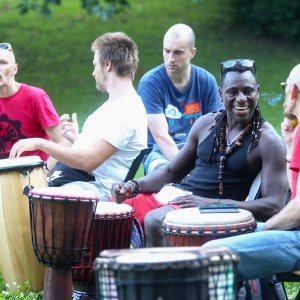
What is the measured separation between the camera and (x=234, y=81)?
529cm

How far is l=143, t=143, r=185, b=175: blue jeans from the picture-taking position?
7113 millimetres

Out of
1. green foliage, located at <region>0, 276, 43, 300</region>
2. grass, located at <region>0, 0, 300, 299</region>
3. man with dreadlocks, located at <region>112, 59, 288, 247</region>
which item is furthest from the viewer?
grass, located at <region>0, 0, 300, 299</region>

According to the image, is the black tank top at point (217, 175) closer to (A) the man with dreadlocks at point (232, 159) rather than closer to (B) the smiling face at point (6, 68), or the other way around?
(A) the man with dreadlocks at point (232, 159)

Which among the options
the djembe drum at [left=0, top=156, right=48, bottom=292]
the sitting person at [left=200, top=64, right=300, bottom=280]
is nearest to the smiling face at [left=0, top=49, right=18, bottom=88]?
the djembe drum at [left=0, top=156, right=48, bottom=292]

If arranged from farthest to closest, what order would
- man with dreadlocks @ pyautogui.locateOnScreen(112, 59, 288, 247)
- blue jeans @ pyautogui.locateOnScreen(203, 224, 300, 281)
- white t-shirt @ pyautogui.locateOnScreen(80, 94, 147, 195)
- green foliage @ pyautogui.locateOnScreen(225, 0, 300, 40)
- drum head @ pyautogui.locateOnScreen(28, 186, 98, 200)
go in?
green foliage @ pyautogui.locateOnScreen(225, 0, 300, 40)
white t-shirt @ pyautogui.locateOnScreen(80, 94, 147, 195)
drum head @ pyautogui.locateOnScreen(28, 186, 98, 200)
man with dreadlocks @ pyautogui.locateOnScreen(112, 59, 288, 247)
blue jeans @ pyautogui.locateOnScreen(203, 224, 300, 281)

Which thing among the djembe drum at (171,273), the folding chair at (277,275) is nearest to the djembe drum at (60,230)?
the folding chair at (277,275)

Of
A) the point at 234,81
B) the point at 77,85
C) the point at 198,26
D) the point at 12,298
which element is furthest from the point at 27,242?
the point at 198,26

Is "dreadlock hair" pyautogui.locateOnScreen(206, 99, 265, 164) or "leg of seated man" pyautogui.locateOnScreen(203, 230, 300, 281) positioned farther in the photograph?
"dreadlock hair" pyautogui.locateOnScreen(206, 99, 265, 164)

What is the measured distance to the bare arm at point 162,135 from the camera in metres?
7.11

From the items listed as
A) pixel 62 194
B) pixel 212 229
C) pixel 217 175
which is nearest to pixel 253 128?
pixel 217 175

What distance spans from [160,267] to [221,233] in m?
1.09

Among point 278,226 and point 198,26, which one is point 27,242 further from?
point 198,26

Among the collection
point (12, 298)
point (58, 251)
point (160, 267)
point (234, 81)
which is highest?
point (234, 81)

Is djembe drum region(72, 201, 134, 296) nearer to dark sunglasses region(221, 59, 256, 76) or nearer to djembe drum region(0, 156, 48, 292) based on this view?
djembe drum region(0, 156, 48, 292)
